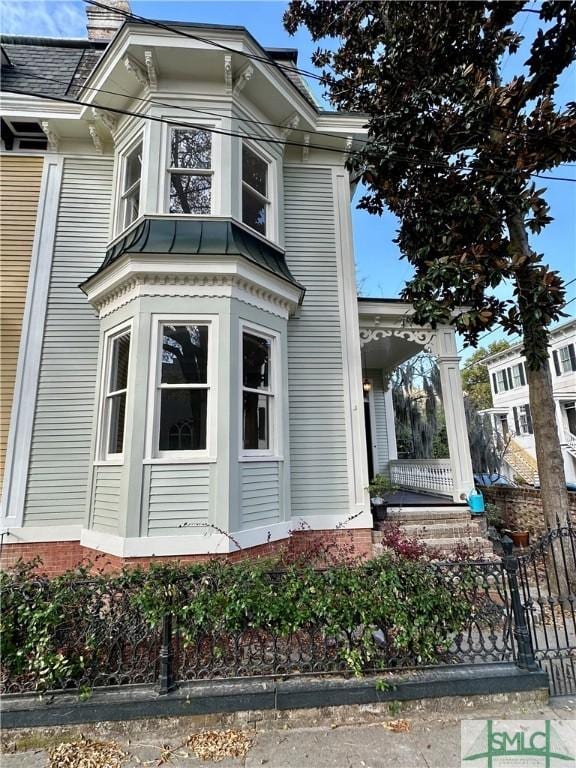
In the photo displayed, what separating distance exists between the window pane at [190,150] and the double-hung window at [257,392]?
299 centimetres

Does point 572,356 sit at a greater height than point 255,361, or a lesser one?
greater

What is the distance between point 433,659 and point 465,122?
692cm

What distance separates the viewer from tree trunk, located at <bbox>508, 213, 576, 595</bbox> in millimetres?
5418

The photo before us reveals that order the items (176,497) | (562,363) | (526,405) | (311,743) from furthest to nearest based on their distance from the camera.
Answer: (526,405), (562,363), (176,497), (311,743)

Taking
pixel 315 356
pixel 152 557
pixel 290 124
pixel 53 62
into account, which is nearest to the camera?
pixel 152 557

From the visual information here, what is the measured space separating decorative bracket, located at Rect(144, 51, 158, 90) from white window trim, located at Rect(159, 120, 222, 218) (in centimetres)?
49

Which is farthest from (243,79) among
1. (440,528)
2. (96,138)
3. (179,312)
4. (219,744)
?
(219,744)

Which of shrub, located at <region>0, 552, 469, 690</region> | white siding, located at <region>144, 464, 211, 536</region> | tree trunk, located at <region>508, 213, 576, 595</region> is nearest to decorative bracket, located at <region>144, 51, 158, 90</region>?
white siding, located at <region>144, 464, 211, 536</region>

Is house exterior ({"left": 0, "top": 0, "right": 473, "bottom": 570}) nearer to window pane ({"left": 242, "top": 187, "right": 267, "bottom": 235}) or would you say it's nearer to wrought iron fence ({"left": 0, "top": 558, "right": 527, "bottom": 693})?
window pane ({"left": 242, "top": 187, "right": 267, "bottom": 235})

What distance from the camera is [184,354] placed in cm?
512

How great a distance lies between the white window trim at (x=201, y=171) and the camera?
563cm

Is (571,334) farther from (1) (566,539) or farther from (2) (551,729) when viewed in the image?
(2) (551,729)

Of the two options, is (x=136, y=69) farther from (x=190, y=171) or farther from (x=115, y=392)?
(x=115, y=392)

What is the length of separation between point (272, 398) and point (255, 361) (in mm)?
623
